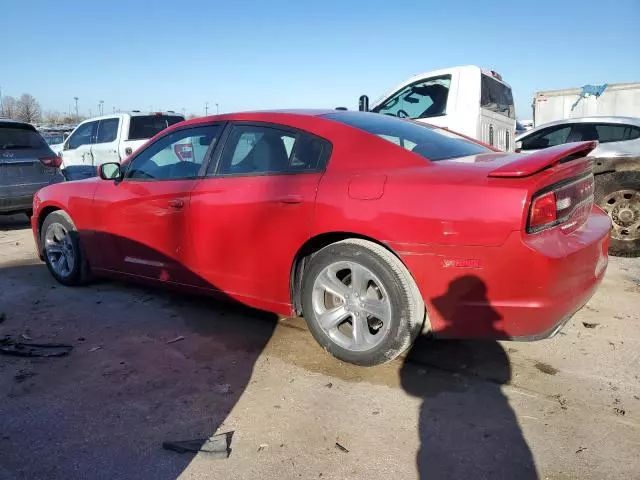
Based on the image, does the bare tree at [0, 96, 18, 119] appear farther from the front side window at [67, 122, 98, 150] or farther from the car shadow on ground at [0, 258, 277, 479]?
the car shadow on ground at [0, 258, 277, 479]

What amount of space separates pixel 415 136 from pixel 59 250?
11.6 ft

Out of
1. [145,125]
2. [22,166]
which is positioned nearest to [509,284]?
[22,166]

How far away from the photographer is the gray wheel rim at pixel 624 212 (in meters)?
5.80

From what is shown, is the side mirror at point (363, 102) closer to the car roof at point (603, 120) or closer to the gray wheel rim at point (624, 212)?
the car roof at point (603, 120)

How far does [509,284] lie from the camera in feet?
8.69

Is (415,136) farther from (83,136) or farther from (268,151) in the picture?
(83,136)

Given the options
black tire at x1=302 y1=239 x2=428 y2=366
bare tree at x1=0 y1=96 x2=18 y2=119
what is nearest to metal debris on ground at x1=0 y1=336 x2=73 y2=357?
black tire at x1=302 y1=239 x2=428 y2=366

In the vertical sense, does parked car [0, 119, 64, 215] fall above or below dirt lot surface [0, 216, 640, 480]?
above

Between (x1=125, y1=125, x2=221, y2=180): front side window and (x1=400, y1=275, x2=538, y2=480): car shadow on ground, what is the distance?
207cm

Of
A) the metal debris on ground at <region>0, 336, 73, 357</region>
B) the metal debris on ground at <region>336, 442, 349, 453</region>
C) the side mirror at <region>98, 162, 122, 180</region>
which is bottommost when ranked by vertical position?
the metal debris on ground at <region>336, 442, 349, 453</region>

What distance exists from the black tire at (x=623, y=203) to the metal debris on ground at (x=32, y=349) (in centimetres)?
542

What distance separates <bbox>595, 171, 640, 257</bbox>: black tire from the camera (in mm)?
5781

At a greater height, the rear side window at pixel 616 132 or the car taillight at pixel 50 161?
the rear side window at pixel 616 132

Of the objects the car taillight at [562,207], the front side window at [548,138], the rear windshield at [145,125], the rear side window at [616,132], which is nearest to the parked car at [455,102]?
the front side window at [548,138]
